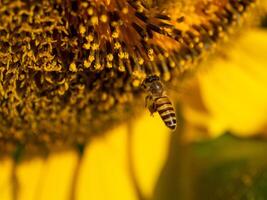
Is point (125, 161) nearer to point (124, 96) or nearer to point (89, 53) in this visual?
point (124, 96)

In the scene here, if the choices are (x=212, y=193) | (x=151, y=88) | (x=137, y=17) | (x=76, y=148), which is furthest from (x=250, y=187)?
(x=137, y=17)

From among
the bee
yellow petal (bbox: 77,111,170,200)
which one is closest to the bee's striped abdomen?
the bee

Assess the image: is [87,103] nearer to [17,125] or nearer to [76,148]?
[17,125]

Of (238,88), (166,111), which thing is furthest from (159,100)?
(238,88)

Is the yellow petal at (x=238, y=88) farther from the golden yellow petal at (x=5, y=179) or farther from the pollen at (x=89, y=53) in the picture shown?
the golden yellow petal at (x=5, y=179)

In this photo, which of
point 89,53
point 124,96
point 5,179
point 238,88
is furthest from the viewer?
A: point 238,88

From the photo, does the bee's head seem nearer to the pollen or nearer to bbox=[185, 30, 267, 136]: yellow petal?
the pollen
